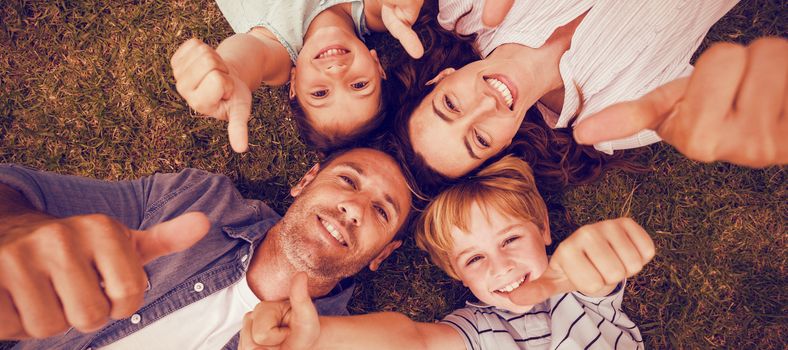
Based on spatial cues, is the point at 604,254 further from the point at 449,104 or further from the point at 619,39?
the point at 619,39

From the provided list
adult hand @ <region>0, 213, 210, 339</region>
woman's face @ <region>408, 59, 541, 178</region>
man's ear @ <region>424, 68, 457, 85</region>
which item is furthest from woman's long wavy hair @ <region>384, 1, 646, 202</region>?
adult hand @ <region>0, 213, 210, 339</region>

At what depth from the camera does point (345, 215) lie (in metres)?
2.32

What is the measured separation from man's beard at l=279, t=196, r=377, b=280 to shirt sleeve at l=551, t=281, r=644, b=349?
1140 millimetres

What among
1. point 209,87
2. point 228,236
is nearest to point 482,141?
point 209,87

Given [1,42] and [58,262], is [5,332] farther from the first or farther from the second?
[1,42]

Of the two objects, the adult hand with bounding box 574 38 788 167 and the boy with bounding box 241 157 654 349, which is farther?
the boy with bounding box 241 157 654 349

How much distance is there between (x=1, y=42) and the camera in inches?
114

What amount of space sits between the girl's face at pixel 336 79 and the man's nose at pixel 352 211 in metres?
0.41

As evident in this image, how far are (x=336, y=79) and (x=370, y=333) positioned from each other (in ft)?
4.00

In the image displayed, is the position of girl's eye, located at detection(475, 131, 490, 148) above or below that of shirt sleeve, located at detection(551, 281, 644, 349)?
above

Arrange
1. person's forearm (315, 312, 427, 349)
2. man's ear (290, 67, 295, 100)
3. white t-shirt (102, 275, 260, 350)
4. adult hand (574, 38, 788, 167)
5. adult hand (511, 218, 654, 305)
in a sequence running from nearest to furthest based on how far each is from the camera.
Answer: adult hand (574, 38, 788, 167) → adult hand (511, 218, 654, 305) → person's forearm (315, 312, 427, 349) → white t-shirt (102, 275, 260, 350) → man's ear (290, 67, 295, 100)

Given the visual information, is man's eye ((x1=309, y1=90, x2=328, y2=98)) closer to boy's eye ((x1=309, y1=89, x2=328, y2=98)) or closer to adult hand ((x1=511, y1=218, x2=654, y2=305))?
boy's eye ((x1=309, y1=89, x2=328, y2=98))

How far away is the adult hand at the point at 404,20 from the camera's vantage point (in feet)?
7.11

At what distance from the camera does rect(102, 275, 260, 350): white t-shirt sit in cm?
239
